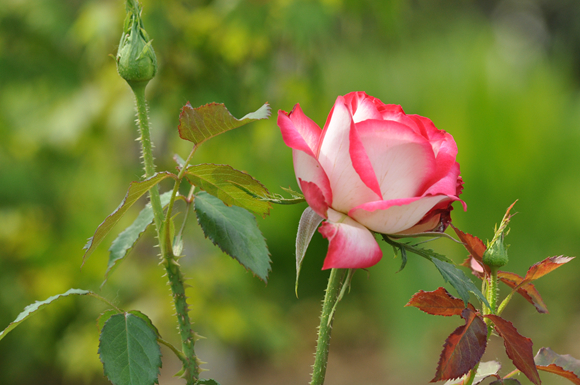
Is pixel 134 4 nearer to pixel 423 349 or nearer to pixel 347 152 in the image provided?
pixel 347 152

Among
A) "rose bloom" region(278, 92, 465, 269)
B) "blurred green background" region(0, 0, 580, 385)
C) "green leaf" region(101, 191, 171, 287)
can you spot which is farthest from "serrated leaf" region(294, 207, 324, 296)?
"blurred green background" region(0, 0, 580, 385)

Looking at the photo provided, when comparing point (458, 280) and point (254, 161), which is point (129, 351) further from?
point (254, 161)

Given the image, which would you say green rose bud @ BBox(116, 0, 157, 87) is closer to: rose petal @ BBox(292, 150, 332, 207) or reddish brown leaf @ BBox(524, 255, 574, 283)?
rose petal @ BBox(292, 150, 332, 207)

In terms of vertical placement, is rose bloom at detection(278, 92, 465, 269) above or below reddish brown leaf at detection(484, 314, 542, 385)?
above

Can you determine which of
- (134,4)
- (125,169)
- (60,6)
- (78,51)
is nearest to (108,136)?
(125,169)

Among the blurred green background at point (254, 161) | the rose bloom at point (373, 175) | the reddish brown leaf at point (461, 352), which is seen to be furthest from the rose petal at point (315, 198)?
the blurred green background at point (254, 161)

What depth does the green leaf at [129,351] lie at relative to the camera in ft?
0.99

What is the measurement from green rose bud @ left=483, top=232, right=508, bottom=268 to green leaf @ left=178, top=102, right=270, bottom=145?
154 mm

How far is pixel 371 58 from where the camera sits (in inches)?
120

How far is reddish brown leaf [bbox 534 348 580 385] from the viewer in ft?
1.10

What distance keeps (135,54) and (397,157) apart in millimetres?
165

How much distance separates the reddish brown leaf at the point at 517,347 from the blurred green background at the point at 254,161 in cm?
52

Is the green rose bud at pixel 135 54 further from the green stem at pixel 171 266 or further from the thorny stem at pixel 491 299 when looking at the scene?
the thorny stem at pixel 491 299

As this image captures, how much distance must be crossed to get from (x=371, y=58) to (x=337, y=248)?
2942mm
